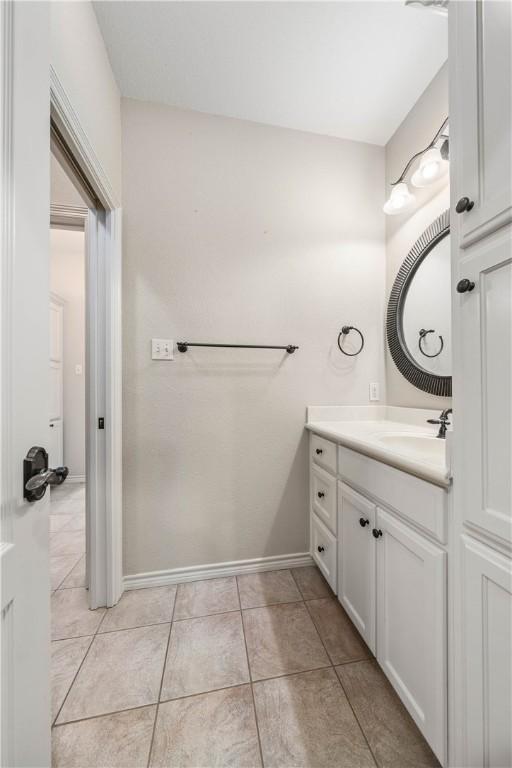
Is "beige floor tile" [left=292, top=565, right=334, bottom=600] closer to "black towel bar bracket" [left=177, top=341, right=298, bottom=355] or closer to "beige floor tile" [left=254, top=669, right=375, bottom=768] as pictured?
"beige floor tile" [left=254, top=669, right=375, bottom=768]

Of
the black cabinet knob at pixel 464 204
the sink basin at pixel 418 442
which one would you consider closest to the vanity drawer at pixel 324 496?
the sink basin at pixel 418 442

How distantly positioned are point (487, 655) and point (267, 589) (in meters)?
1.15

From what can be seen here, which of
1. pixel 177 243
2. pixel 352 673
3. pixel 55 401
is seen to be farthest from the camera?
pixel 55 401

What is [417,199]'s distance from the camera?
1.57 m

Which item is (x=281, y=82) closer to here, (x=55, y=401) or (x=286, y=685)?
(x=286, y=685)

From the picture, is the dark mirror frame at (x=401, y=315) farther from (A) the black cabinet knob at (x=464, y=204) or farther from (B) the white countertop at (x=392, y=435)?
(A) the black cabinet knob at (x=464, y=204)

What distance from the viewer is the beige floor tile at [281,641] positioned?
1119mm

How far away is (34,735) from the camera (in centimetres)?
61

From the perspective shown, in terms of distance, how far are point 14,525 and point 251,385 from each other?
4.09 feet

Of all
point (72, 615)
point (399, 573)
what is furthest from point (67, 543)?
point (399, 573)

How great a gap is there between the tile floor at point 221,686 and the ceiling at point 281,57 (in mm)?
2637

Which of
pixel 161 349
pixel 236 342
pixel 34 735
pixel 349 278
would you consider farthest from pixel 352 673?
pixel 349 278

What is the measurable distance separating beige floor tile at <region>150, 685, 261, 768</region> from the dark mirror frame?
1.46 m

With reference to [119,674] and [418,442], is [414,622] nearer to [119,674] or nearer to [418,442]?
[418,442]
